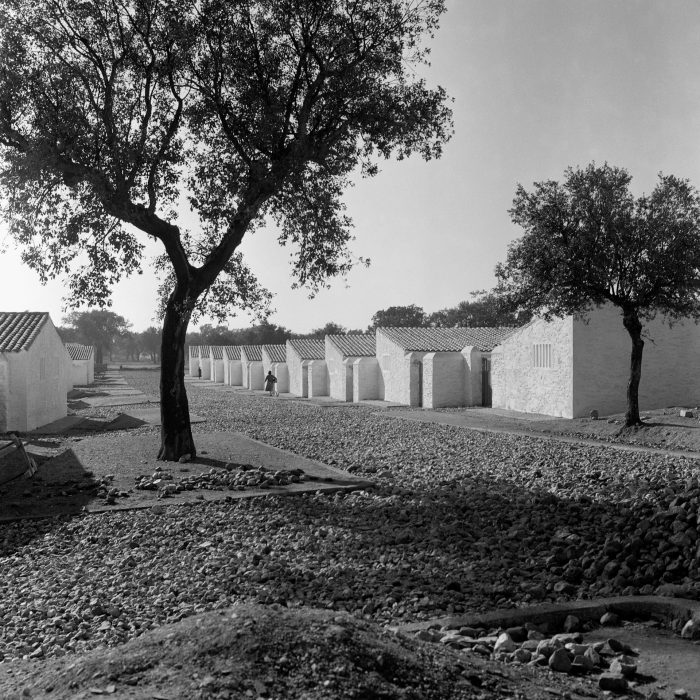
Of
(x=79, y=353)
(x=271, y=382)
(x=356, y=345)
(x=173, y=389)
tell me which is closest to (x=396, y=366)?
(x=356, y=345)

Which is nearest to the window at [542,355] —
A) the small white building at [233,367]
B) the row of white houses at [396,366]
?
the row of white houses at [396,366]

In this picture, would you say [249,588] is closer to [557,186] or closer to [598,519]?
[598,519]

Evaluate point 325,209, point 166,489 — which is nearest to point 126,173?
point 325,209

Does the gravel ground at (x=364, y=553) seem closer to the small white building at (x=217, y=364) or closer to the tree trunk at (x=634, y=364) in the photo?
the tree trunk at (x=634, y=364)

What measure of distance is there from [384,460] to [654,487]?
6437 mm

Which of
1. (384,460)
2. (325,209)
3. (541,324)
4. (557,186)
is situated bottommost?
(384,460)

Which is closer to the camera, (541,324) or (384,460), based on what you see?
(384,460)

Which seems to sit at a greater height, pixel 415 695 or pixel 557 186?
pixel 557 186

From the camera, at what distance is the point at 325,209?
15.8 meters

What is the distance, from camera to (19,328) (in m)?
26.8

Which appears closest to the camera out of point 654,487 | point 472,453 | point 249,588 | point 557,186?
point 249,588

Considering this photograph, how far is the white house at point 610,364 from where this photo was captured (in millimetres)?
25172

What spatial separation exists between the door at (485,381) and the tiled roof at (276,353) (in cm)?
2348

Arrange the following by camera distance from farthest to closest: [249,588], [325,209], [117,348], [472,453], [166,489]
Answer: [117,348], [472,453], [325,209], [166,489], [249,588]
